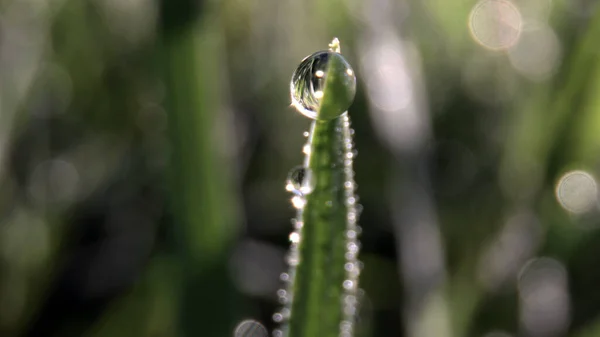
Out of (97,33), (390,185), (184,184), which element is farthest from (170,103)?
(97,33)

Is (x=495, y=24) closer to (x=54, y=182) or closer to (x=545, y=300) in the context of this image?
(x=545, y=300)

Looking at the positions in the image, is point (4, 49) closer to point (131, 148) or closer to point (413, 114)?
point (131, 148)

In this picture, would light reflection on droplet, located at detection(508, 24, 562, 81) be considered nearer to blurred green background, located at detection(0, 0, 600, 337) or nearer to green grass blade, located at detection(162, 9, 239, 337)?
blurred green background, located at detection(0, 0, 600, 337)

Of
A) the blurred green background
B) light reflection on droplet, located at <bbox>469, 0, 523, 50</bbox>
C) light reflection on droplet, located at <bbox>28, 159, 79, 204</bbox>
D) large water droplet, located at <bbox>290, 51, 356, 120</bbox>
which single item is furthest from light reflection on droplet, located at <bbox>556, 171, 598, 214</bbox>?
light reflection on droplet, located at <bbox>28, 159, 79, 204</bbox>

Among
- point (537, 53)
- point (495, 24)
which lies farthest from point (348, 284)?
point (495, 24)

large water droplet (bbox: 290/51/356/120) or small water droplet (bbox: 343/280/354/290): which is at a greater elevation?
large water droplet (bbox: 290/51/356/120)

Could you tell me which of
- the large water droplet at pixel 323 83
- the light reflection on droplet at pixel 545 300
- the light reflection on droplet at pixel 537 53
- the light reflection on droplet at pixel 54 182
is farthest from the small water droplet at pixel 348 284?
the light reflection on droplet at pixel 537 53
